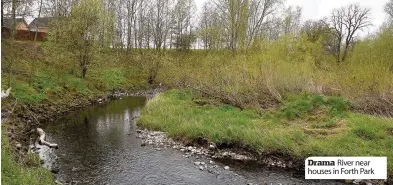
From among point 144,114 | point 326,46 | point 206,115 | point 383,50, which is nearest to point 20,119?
point 144,114

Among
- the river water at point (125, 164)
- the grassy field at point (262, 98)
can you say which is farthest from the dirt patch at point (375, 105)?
the river water at point (125, 164)

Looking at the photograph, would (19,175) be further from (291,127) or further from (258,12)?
(258,12)

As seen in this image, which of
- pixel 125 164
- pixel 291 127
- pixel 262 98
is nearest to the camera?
pixel 125 164

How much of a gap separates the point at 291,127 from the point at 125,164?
7166 mm

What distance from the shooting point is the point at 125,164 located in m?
10.8

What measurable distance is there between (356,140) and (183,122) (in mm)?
7745

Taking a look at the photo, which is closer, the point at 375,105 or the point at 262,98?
the point at 375,105

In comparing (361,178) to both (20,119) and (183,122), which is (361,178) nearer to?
(183,122)

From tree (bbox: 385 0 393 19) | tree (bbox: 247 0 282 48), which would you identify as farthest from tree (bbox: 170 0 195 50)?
tree (bbox: 385 0 393 19)

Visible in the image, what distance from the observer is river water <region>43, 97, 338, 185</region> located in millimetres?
9609

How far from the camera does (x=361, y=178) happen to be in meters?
9.81

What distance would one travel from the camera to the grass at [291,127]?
36.2ft

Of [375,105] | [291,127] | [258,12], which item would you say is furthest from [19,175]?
[258,12]

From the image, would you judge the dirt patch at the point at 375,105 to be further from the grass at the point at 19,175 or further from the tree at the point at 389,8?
the tree at the point at 389,8
